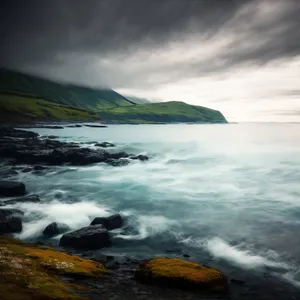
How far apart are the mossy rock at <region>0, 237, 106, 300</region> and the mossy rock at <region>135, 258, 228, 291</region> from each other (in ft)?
9.97

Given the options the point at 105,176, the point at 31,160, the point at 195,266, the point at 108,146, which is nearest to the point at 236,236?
the point at 195,266

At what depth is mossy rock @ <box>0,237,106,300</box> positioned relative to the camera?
14539 millimetres

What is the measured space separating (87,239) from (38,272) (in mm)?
7339

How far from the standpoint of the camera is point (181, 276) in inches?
690

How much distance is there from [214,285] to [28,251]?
12.5m

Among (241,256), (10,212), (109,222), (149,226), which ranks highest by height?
(109,222)

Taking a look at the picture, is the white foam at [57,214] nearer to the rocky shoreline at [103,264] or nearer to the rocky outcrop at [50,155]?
the rocky shoreline at [103,264]

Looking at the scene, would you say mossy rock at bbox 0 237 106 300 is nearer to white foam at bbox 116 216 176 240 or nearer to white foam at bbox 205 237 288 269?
white foam at bbox 116 216 176 240

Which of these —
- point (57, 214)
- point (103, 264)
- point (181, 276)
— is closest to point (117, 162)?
point (57, 214)

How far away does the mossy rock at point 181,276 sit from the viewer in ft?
56.7

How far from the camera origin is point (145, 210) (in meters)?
38.1

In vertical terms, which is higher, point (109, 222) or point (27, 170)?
point (109, 222)

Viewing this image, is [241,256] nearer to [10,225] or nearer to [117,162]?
[10,225]

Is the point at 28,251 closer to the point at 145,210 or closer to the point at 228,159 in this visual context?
the point at 145,210
